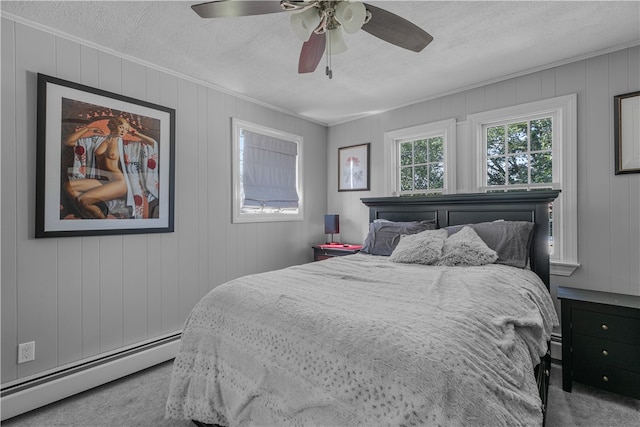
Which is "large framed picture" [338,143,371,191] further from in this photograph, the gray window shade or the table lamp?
the gray window shade

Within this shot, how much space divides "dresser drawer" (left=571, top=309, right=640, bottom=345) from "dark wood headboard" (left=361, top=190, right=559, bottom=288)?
0.37m

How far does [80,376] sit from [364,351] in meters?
2.33

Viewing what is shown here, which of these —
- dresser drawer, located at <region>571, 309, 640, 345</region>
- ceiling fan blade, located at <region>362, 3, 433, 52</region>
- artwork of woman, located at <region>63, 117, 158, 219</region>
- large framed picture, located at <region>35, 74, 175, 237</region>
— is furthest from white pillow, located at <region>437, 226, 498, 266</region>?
artwork of woman, located at <region>63, 117, 158, 219</region>

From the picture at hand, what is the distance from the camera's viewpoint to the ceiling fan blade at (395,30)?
1573mm

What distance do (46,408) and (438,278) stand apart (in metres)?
2.72

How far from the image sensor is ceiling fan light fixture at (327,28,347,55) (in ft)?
5.68

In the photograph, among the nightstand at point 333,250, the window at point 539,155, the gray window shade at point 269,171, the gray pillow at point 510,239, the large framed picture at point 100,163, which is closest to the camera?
the large framed picture at point 100,163

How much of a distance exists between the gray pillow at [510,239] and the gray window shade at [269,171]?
89.0 inches

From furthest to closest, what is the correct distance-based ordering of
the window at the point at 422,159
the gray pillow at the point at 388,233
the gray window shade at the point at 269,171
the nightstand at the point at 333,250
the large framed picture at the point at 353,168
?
the large framed picture at the point at 353,168 < the nightstand at the point at 333,250 < the gray window shade at the point at 269,171 < the window at the point at 422,159 < the gray pillow at the point at 388,233

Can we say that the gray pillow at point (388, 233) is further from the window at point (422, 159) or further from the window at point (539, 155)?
the window at point (539, 155)

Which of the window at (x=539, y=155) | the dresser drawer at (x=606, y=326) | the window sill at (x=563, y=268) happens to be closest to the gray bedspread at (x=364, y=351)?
the dresser drawer at (x=606, y=326)

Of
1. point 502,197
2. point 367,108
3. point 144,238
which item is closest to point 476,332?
point 502,197

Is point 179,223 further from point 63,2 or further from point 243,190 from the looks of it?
point 63,2

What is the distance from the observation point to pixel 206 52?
2.55 m
